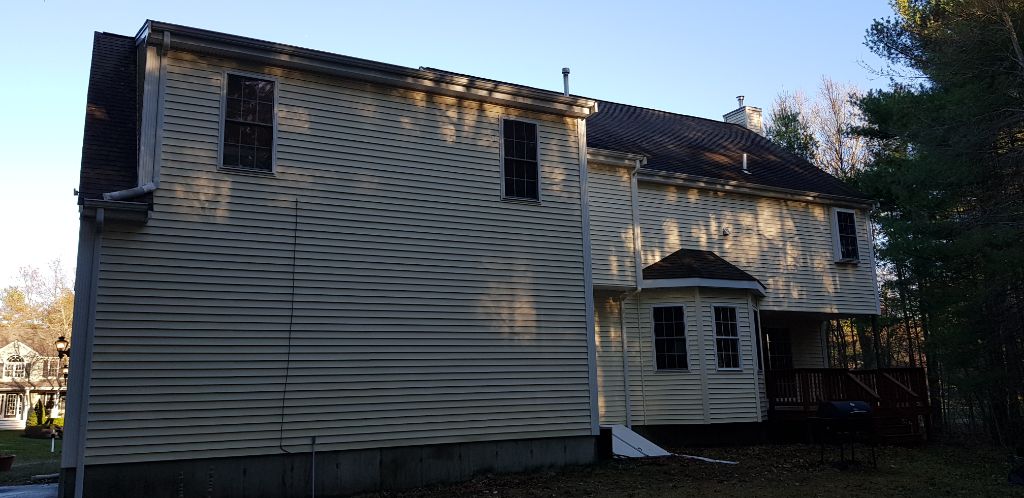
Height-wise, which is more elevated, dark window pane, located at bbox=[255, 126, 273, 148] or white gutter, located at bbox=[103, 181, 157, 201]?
dark window pane, located at bbox=[255, 126, 273, 148]

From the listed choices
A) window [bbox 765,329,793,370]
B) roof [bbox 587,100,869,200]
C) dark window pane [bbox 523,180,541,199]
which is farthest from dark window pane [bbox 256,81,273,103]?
window [bbox 765,329,793,370]

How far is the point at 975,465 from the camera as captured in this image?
12609 mm

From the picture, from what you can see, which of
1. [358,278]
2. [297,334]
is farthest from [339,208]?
[297,334]

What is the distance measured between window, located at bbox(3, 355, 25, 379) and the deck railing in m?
52.8

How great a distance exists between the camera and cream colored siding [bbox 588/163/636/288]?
14.7 m

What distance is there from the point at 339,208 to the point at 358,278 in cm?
103

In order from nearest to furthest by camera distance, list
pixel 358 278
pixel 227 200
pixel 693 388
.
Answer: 1. pixel 227 200
2. pixel 358 278
3. pixel 693 388

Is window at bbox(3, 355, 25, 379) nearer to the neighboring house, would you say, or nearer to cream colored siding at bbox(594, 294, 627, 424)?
the neighboring house

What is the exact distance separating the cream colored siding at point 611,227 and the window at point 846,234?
6558 millimetres

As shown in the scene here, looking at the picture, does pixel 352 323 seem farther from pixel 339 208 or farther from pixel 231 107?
pixel 231 107

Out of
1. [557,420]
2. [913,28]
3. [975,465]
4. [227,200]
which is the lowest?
[975,465]

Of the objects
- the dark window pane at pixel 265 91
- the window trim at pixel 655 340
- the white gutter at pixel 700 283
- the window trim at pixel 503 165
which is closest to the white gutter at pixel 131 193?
the dark window pane at pixel 265 91

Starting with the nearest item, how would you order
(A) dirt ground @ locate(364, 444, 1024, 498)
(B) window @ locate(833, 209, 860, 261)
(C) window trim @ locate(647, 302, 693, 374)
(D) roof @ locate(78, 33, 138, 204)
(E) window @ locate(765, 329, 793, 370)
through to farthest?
(D) roof @ locate(78, 33, 138, 204)
(A) dirt ground @ locate(364, 444, 1024, 498)
(C) window trim @ locate(647, 302, 693, 374)
(B) window @ locate(833, 209, 860, 261)
(E) window @ locate(765, 329, 793, 370)

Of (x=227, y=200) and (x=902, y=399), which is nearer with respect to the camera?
(x=227, y=200)
